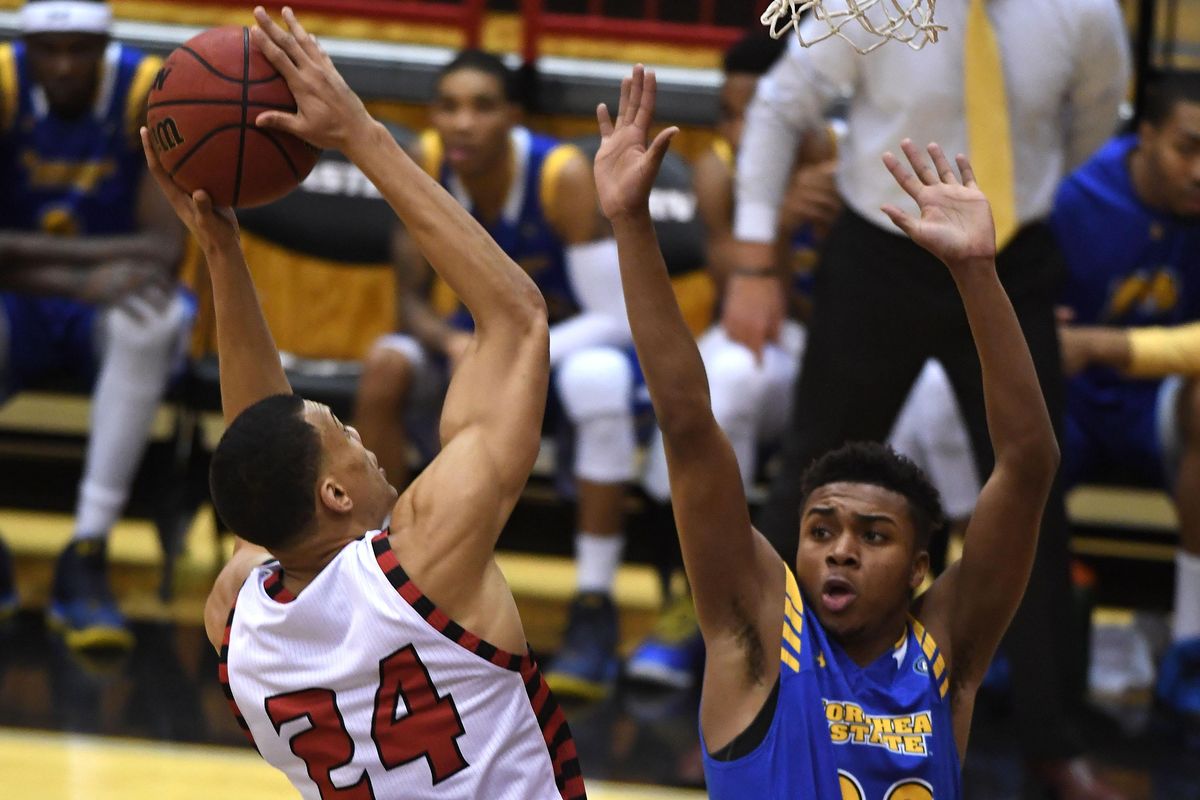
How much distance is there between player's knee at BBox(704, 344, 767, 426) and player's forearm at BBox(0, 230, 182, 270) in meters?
1.71

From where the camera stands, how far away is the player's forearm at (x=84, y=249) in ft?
18.9

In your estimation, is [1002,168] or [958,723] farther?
[1002,168]

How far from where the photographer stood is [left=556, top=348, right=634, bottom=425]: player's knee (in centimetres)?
542

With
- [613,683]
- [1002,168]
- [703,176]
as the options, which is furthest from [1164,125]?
[613,683]

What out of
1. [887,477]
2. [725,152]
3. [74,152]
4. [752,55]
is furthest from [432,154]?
[887,477]

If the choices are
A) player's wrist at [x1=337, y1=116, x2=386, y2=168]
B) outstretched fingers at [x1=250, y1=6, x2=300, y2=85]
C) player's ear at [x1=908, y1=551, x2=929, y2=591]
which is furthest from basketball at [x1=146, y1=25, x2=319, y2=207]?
player's ear at [x1=908, y1=551, x2=929, y2=591]

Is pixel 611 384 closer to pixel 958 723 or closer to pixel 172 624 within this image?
pixel 172 624

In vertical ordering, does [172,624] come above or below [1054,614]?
below

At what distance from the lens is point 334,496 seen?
8.29ft

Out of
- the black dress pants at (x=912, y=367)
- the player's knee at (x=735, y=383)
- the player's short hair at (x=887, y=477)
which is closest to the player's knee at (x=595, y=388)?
the player's knee at (x=735, y=383)

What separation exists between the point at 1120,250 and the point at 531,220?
170 centimetres

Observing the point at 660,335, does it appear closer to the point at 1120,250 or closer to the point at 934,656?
the point at 934,656

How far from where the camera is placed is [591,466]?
17.9 feet

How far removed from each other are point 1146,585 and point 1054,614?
208 centimetres
